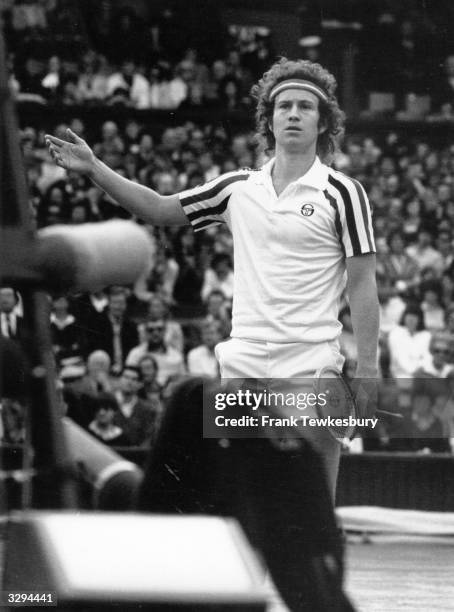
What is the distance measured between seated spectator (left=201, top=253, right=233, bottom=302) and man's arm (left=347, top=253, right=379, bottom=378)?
1002 cm

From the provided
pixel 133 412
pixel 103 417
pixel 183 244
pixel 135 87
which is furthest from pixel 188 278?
pixel 135 87

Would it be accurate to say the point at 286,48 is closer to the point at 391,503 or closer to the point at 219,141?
the point at 219,141

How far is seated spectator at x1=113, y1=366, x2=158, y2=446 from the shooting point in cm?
987

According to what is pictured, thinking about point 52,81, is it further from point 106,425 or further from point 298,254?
point 298,254

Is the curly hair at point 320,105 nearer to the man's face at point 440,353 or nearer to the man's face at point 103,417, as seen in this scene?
the man's face at point 103,417

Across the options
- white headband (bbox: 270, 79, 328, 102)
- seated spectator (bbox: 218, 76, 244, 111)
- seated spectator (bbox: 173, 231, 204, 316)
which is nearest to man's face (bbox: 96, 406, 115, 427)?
seated spectator (bbox: 173, 231, 204, 316)

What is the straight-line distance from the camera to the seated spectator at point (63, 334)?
1118 cm

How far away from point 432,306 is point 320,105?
34.7 feet

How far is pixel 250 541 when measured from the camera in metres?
4.09

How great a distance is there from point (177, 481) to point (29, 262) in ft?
2.30

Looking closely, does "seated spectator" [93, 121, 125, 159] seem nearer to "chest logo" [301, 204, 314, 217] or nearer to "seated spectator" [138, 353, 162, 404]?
"seated spectator" [138, 353, 162, 404]

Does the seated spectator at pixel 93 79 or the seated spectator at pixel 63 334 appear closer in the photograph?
the seated spectator at pixel 63 334

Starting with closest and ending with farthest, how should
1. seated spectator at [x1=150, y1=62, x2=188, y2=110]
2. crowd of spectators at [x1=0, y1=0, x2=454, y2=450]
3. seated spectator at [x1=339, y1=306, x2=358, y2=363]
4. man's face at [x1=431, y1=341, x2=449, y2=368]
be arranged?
crowd of spectators at [x1=0, y1=0, x2=454, y2=450] → man's face at [x1=431, y1=341, x2=449, y2=368] → seated spectator at [x1=339, y1=306, x2=358, y2=363] → seated spectator at [x1=150, y1=62, x2=188, y2=110]

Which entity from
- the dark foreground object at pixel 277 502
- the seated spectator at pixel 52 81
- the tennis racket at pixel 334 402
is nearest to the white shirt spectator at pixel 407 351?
the seated spectator at pixel 52 81
